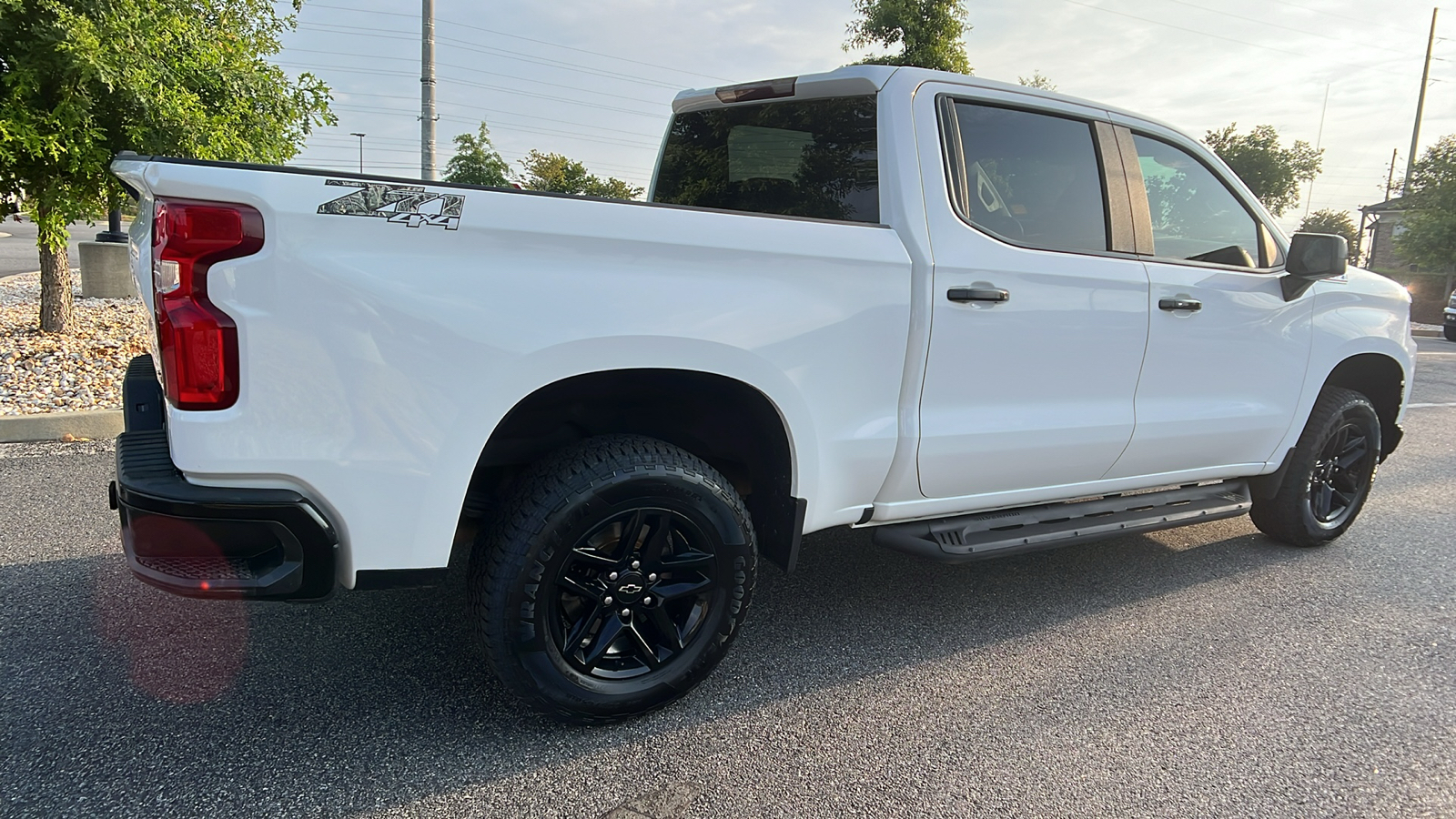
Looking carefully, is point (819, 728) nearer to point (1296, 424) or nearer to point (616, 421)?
point (616, 421)

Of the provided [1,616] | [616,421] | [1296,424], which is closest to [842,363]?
[616,421]

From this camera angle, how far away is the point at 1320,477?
13.8 ft

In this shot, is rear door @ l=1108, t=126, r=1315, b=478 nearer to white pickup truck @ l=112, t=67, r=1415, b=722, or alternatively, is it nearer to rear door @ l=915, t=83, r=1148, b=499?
white pickup truck @ l=112, t=67, r=1415, b=722

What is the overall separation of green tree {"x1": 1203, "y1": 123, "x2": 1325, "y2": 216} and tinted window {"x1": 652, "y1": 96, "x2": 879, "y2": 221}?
3962cm

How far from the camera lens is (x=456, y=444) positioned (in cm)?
208

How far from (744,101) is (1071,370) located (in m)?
1.64

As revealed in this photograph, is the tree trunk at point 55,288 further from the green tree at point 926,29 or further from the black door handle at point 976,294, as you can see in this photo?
the green tree at point 926,29

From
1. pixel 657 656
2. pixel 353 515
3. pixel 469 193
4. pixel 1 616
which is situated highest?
pixel 469 193

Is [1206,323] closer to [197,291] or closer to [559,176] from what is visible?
[197,291]

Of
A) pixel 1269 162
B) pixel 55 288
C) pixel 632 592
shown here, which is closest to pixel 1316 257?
pixel 632 592

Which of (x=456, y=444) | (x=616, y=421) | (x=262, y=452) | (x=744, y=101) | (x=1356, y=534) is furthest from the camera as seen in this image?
(x=1356, y=534)

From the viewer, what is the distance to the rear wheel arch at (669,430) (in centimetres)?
242

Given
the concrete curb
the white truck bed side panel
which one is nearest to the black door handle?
the white truck bed side panel

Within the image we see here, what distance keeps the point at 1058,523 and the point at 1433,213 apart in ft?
103
